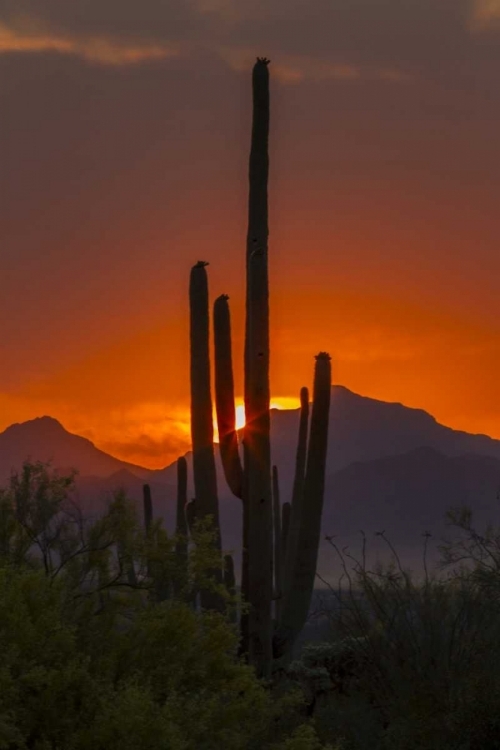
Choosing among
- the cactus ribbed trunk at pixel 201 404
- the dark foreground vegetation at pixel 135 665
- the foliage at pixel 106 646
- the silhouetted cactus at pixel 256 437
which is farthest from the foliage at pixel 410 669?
the foliage at pixel 106 646

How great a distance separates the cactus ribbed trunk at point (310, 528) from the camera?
19266mm

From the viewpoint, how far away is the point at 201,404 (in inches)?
773

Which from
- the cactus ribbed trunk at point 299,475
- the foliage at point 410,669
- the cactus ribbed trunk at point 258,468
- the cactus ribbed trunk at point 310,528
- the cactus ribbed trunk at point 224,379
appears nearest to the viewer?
the cactus ribbed trunk at point 258,468

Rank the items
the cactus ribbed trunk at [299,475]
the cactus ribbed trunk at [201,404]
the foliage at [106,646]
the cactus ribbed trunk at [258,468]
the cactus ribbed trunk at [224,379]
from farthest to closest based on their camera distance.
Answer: the cactus ribbed trunk at [299,475], the cactus ribbed trunk at [224,379], the cactus ribbed trunk at [201,404], the cactus ribbed trunk at [258,468], the foliage at [106,646]

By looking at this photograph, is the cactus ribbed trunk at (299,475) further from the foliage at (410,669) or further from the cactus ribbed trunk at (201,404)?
the cactus ribbed trunk at (201,404)

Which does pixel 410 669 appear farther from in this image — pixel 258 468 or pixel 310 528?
pixel 258 468

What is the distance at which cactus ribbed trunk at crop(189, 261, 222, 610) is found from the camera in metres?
19.4

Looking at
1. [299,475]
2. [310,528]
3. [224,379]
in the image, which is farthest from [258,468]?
[299,475]

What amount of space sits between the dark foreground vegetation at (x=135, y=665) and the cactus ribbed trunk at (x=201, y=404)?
2.96 m

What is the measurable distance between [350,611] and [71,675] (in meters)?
13.2

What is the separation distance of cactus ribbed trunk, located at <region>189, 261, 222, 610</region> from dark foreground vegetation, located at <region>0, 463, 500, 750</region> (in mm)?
2962

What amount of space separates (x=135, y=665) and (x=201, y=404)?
7543mm

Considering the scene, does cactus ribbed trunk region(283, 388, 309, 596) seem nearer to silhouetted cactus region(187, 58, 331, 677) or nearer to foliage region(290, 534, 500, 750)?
foliage region(290, 534, 500, 750)

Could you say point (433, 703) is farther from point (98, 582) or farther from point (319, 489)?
point (98, 582)
